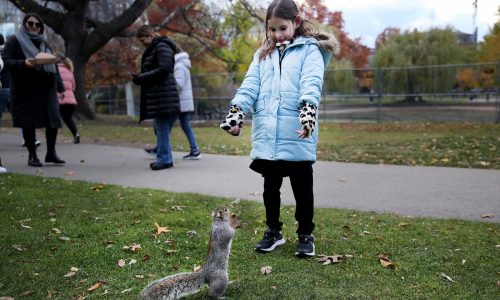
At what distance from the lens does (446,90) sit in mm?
21359

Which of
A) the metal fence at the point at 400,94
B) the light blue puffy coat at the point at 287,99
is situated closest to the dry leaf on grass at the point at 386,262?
the light blue puffy coat at the point at 287,99

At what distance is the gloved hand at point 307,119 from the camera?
367 cm


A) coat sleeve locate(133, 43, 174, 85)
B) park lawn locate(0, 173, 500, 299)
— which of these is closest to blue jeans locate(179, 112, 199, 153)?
coat sleeve locate(133, 43, 174, 85)

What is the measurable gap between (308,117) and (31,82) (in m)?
5.61

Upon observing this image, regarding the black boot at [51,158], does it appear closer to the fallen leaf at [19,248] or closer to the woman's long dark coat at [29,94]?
the woman's long dark coat at [29,94]

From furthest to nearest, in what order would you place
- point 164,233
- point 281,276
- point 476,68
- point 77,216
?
point 476,68
point 77,216
point 164,233
point 281,276

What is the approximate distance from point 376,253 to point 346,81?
20099mm

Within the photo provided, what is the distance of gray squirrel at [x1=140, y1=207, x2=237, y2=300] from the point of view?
3.16 metres

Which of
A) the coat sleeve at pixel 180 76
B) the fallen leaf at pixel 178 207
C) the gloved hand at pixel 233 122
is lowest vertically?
the fallen leaf at pixel 178 207

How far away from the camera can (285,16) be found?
401cm

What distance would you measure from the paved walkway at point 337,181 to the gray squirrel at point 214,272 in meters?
2.83

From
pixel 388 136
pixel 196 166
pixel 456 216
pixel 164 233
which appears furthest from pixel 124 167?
pixel 388 136

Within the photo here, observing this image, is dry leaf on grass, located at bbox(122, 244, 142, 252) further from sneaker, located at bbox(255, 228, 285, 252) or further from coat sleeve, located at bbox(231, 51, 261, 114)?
coat sleeve, located at bbox(231, 51, 261, 114)

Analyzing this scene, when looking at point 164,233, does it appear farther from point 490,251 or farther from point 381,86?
point 381,86
